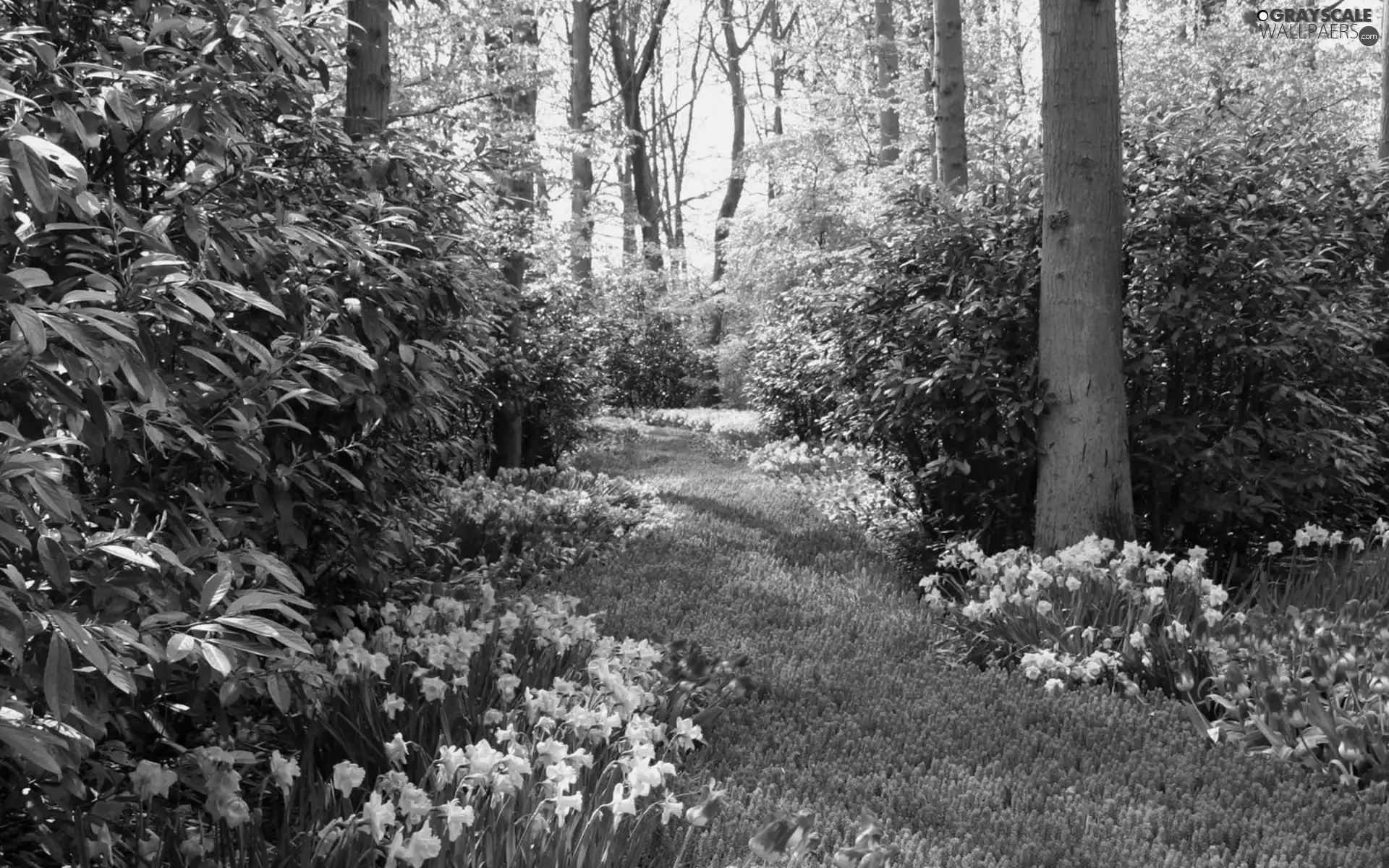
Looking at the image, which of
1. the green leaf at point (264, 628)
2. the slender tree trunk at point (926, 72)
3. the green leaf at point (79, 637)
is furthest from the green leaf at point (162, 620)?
the slender tree trunk at point (926, 72)

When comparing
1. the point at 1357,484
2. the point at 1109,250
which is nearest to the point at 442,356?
the point at 1109,250

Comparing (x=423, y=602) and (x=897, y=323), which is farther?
(x=897, y=323)

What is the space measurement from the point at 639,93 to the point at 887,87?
1073 centimetres

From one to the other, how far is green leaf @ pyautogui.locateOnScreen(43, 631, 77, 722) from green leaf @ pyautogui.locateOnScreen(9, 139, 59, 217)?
64 cm

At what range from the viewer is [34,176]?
5.12 feet

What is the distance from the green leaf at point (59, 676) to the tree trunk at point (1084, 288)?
4641 mm

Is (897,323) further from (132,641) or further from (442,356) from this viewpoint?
(132,641)

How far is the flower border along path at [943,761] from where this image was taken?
278cm

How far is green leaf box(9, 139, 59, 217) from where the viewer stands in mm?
1518

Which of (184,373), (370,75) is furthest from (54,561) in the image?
(370,75)

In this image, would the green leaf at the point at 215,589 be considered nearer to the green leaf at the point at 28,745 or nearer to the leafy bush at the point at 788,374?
the green leaf at the point at 28,745

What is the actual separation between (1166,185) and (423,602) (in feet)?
14.5

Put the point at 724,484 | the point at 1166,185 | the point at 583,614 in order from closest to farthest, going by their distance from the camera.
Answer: the point at 583,614 < the point at 1166,185 < the point at 724,484

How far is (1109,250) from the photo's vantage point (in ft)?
17.3
